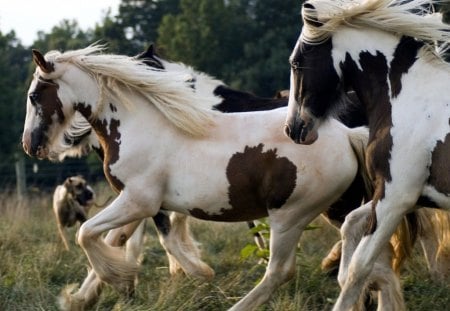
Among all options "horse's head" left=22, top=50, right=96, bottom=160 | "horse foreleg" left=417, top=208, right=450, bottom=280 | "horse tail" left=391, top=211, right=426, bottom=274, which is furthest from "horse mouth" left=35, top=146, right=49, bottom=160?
"horse foreleg" left=417, top=208, right=450, bottom=280

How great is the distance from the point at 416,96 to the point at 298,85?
0.75m

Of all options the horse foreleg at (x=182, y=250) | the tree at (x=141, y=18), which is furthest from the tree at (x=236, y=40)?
the horse foreleg at (x=182, y=250)

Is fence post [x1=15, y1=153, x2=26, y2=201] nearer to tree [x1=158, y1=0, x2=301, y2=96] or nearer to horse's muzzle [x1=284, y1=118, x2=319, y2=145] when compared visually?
tree [x1=158, y1=0, x2=301, y2=96]

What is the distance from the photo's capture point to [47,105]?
6.66 meters

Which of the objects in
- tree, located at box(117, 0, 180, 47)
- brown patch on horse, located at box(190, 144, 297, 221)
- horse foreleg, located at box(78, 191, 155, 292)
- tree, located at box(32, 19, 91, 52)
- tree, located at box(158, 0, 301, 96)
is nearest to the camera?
brown patch on horse, located at box(190, 144, 297, 221)

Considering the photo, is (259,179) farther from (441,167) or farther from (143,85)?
(441,167)

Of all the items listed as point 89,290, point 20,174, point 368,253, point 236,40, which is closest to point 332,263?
point 89,290

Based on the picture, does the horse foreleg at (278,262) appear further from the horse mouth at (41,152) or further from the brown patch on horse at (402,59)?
the horse mouth at (41,152)

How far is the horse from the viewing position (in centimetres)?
491

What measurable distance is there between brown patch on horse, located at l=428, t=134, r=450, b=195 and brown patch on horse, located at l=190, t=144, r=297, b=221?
4.13 ft

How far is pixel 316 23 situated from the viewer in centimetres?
529

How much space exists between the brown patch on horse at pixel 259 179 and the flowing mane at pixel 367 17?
99cm

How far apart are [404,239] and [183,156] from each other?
1635 millimetres

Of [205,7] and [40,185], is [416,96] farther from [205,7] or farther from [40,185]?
[205,7]
